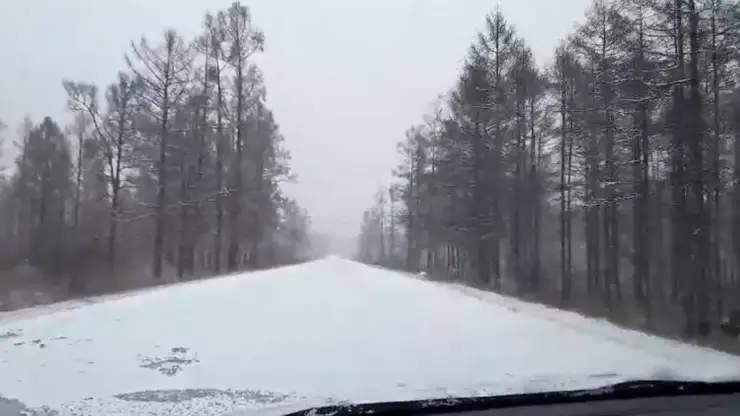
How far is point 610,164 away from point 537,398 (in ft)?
70.0

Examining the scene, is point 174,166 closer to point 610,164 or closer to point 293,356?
point 610,164

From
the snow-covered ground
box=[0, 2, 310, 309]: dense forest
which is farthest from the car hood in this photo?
box=[0, 2, 310, 309]: dense forest

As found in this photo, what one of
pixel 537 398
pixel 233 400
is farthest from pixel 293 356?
pixel 537 398

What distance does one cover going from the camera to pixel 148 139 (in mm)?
40781

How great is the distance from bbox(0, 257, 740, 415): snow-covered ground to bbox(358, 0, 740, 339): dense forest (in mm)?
4261

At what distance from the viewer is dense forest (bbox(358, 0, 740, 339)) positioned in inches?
696

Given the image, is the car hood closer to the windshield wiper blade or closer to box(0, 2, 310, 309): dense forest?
the windshield wiper blade

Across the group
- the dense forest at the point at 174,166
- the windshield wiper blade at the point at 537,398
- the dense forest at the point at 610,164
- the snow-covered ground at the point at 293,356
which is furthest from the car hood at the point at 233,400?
the dense forest at the point at 174,166

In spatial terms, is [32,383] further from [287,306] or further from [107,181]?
[107,181]

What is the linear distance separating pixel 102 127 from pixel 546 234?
1029 inches

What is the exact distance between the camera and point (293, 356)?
10680 millimetres

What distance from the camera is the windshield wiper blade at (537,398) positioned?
5.47 meters

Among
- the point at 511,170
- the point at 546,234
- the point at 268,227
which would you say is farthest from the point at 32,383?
the point at 268,227

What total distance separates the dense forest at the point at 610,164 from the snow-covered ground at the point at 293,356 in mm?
4261
